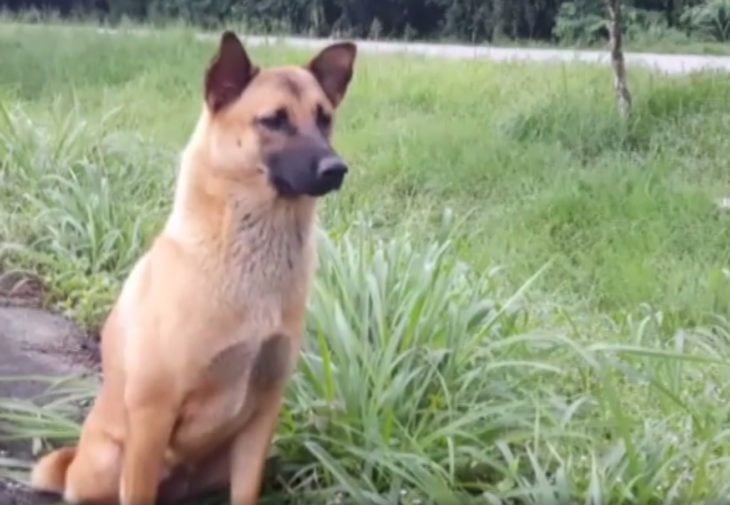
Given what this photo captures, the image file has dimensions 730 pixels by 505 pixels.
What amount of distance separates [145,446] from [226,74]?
0.87m

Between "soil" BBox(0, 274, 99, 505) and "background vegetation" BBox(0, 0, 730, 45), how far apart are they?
9.30 m

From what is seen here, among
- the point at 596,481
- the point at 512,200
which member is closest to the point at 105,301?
the point at 596,481

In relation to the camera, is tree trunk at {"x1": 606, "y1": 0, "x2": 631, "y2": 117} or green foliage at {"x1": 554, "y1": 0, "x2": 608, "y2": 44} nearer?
tree trunk at {"x1": 606, "y1": 0, "x2": 631, "y2": 117}

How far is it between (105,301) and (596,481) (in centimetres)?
215

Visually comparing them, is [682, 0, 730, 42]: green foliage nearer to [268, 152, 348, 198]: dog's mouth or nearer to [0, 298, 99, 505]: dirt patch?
[0, 298, 99, 505]: dirt patch

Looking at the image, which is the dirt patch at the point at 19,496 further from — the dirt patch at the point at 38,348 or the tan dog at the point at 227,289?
the dirt patch at the point at 38,348

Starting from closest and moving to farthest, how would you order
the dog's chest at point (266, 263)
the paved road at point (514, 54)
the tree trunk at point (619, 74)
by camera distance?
1. the dog's chest at point (266, 263)
2. the tree trunk at point (619, 74)
3. the paved road at point (514, 54)

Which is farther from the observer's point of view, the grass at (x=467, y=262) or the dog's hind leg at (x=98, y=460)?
the grass at (x=467, y=262)

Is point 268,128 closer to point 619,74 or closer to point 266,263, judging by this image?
point 266,263

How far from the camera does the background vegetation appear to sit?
15.0m

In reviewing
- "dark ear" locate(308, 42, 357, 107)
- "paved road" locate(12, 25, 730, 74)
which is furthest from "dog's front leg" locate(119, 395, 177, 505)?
"paved road" locate(12, 25, 730, 74)

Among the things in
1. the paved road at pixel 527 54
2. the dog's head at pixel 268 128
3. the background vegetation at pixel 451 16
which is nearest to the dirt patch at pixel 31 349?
the dog's head at pixel 268 128

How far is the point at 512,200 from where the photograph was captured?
782cm

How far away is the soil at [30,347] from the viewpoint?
4.36 metres
